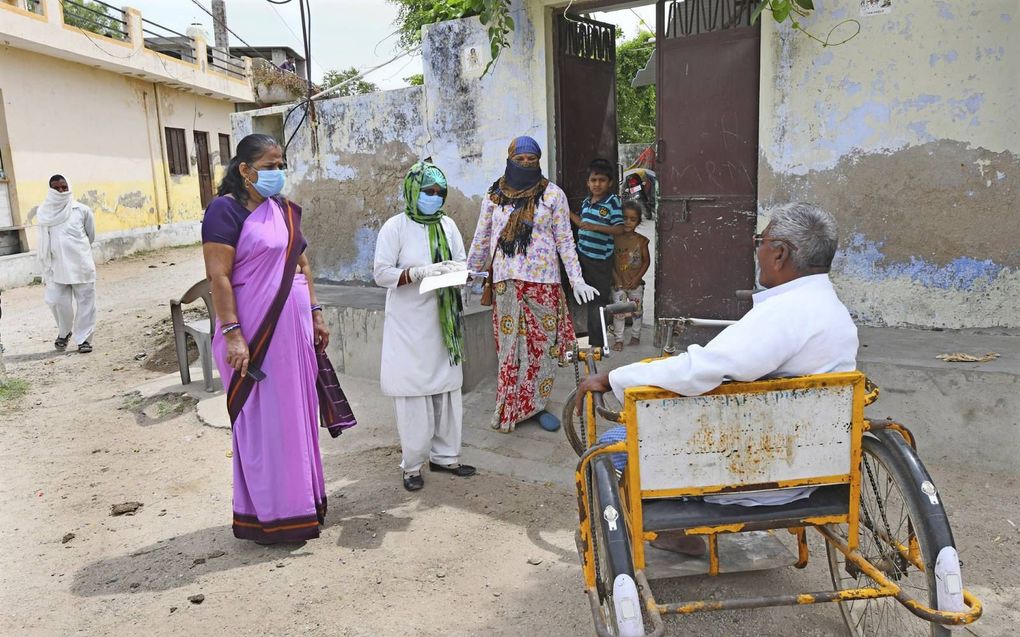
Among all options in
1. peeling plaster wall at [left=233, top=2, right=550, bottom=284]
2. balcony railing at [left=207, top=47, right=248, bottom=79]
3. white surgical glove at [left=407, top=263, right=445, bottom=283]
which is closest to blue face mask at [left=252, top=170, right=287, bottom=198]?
white surgical glove at [left=407, top=263, right=445, bottom=283]

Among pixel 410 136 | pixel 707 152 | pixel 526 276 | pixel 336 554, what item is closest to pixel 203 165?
pixel 410 136

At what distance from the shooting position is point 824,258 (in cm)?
206

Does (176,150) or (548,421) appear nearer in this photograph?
(548,421)

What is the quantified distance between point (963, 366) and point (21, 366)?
8.16 metres

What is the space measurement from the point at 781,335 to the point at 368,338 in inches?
178

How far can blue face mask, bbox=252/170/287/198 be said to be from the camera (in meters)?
3.27

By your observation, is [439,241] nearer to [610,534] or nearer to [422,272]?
[422,272]

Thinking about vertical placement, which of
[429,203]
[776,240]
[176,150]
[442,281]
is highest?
[176,150]

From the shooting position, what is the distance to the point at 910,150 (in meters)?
4.50

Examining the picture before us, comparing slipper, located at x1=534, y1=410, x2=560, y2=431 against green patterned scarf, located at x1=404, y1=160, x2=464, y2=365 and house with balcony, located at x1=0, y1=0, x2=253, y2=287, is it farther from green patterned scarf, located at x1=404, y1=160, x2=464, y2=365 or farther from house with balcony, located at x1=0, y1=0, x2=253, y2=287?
house with balcony, located at x1=0, y1=0, x2=253, y2=287

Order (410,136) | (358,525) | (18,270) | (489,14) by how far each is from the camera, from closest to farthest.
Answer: (358,525) < (489,14) < (410,136) < (18,270)

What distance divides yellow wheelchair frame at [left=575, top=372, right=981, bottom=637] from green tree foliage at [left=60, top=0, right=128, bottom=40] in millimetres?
16566

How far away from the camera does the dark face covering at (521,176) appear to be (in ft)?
14.3

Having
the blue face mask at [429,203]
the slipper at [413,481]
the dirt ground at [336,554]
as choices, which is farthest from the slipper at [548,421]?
the blue face mask at [429,203]
